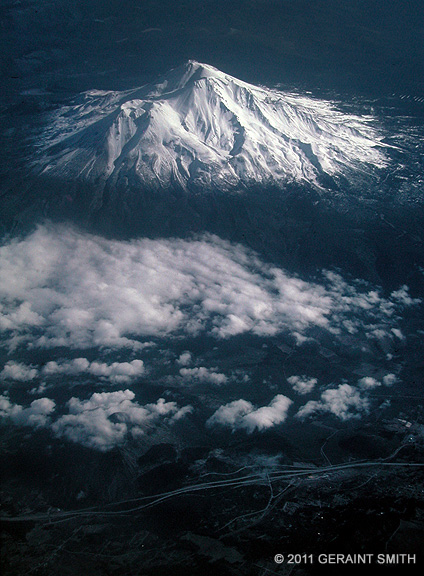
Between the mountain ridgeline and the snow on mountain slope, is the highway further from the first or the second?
the snow on mountain slope

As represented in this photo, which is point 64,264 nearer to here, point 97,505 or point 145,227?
point 145,227

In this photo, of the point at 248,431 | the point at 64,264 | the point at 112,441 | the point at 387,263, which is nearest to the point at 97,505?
the point at 112,441

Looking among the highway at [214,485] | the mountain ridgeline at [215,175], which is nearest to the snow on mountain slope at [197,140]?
the mountain ridgeline at [215,175]

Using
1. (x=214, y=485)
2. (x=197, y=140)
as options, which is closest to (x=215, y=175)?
(x=197, y=140)

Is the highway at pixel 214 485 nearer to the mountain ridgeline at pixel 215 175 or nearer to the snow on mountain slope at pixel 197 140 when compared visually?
the mountain ridgeline at pixel 215 175

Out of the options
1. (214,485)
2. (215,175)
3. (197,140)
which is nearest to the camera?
(214,485)

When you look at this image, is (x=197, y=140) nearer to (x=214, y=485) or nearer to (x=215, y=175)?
(x=215, y=175)

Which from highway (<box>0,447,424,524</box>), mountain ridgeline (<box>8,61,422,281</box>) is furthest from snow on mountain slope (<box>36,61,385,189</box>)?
highway (<box>0,447,424,524</box>)

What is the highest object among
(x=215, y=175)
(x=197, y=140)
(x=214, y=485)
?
(x=197, y=140)
